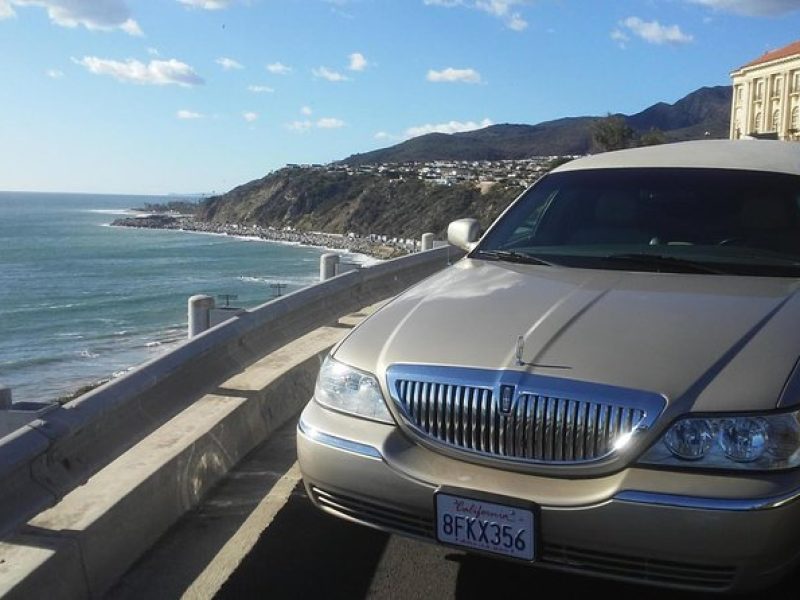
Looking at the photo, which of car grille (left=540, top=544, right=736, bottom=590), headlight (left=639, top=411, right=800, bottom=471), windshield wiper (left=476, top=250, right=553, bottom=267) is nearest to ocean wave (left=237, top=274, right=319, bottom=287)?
windshield wiper (left=476, top=250, right=553, bottom=267)

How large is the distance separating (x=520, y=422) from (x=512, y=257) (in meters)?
1.63

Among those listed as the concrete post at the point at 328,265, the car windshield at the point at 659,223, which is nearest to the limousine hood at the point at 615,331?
the car windshield at the point at 659,223

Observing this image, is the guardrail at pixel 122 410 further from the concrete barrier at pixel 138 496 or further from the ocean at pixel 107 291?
the ocean at pixel 107 291

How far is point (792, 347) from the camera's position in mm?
2939

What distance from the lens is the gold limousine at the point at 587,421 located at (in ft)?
8.89

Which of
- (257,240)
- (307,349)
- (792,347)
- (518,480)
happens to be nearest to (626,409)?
(518,480)

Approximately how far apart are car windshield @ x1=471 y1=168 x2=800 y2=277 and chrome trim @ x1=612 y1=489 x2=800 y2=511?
141cm

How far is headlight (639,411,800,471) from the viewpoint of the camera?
2727 millimetres

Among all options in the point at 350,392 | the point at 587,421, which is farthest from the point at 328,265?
the point at 587,421

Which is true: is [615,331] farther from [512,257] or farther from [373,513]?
[512,257]

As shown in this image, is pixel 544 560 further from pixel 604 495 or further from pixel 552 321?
pixel 552 321

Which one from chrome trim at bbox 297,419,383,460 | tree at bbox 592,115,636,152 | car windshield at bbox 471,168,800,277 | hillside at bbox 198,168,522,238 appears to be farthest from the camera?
hillside at bbox 198,168,522,238

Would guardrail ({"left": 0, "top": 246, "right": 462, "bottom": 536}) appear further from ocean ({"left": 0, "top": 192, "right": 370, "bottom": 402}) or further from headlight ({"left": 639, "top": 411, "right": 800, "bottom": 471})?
ocean ({"left": 0, "top": 192, "right": 370, "bottom": 402})

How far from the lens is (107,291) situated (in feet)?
201
